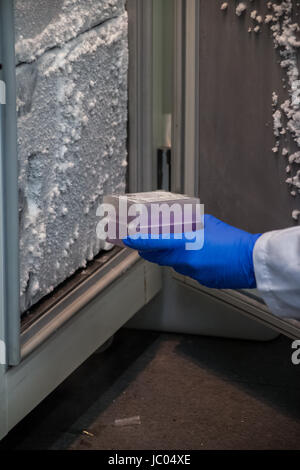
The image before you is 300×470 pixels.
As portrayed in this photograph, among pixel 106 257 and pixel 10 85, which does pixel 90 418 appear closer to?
pixel 106 257

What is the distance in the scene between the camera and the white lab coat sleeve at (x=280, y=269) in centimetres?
110

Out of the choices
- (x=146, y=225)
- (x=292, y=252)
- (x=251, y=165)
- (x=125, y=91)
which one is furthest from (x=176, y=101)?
(x=292, y=252)

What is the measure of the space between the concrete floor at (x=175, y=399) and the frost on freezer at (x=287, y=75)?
1.57 ft

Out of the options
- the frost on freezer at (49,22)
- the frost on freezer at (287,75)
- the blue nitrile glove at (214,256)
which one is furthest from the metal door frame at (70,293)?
the frost on freezer at (287,75)

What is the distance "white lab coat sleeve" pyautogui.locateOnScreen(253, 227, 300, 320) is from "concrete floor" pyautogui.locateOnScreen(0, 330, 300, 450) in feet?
1.55

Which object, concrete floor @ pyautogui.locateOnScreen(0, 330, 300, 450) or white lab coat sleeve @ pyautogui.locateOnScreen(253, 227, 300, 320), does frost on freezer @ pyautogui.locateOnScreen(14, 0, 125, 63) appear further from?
concrete floor @ pyautogui.locateOnScreen(0, 330, 300, 450)

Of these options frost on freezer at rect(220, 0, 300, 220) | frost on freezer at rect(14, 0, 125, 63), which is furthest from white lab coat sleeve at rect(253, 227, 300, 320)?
frost on freezer at rect(14, 0, 125, 63)

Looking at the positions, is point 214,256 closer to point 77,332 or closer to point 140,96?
point 77,332

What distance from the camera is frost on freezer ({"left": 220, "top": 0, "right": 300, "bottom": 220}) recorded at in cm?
144

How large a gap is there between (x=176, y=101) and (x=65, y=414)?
2.74 ft

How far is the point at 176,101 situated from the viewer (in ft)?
5.87

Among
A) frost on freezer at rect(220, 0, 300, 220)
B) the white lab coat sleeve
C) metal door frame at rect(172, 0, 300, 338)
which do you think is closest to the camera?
the white lab coat sleeve

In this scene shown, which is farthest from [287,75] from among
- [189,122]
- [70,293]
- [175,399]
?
[175,399]

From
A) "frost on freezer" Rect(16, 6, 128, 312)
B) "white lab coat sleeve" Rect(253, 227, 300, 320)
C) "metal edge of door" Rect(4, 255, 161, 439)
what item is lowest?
"metal edge of door" Rect(4, 255, 161, 439)
